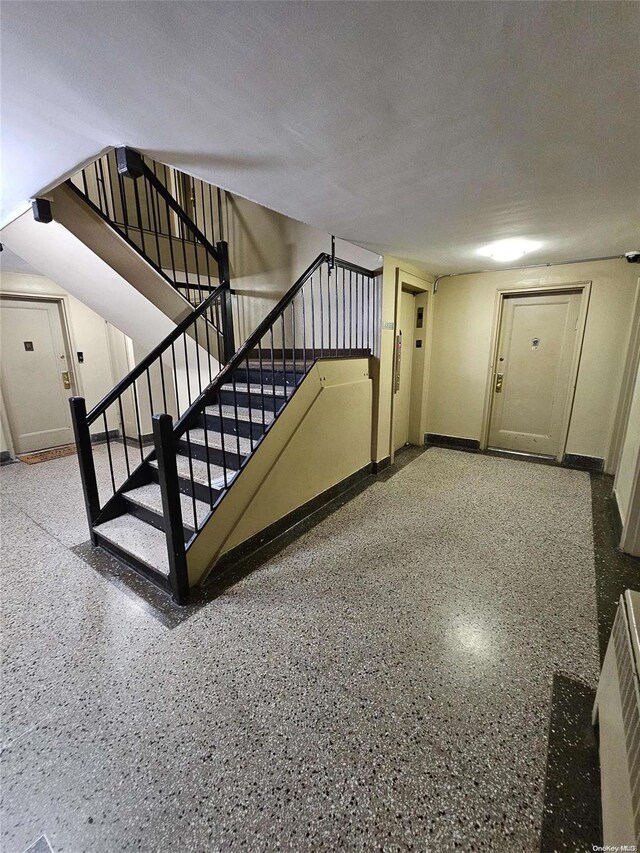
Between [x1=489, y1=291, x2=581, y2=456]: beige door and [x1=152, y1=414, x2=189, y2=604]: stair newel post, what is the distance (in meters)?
4.11

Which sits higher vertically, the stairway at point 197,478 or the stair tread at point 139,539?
the stairway at point 197,478

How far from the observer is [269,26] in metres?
0.94

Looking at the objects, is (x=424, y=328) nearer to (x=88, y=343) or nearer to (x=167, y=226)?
(x=167, y=226)

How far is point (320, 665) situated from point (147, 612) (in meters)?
1.04

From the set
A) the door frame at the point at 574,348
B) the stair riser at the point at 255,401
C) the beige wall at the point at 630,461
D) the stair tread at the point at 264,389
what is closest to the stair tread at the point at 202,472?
the stair riser at the point at 255,401

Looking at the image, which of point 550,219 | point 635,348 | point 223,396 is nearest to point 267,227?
point 223,396

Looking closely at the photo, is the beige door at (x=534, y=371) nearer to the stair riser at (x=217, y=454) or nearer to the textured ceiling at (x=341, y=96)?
the textured ceiling at (x=341, y=96)

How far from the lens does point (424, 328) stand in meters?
4.60

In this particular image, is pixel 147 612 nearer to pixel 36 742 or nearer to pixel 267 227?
pixel 36 742

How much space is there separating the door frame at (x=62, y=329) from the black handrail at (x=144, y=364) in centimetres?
265

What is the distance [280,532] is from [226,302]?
102 inches

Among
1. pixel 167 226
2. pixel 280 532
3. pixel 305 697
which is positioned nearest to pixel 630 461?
pixel 280 532

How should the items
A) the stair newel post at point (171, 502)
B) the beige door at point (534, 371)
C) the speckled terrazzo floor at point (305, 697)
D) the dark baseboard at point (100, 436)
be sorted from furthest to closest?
the dark baseboard at point (100, 436)
the beige door at point (534, 371)
the stair newel post at point (171, 502)
the speckled terrazzo floor at point (305, 697)

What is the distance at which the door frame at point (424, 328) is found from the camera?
147 inches
